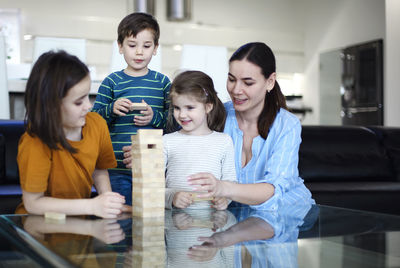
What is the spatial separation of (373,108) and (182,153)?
18.8 ft

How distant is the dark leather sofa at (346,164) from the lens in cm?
261

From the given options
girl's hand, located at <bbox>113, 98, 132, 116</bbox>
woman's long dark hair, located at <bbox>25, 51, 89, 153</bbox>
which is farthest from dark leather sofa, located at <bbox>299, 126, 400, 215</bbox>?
woman's long dark hair, located at <bbox>25, 51, 89, 153</bbox>

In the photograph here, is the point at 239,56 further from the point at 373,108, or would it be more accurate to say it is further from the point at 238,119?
the point at 373,108

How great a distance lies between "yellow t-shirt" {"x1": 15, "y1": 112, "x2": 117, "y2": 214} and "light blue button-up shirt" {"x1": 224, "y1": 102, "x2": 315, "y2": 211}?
44 centimetres

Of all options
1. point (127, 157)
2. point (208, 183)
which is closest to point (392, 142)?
point (127, 157)

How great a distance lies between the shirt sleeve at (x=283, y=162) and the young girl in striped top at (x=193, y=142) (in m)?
0.12

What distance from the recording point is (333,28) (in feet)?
25.9

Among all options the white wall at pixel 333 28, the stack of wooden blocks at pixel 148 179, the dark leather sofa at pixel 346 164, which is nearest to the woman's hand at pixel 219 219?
the stack of wooden blocks at pixel 148 179

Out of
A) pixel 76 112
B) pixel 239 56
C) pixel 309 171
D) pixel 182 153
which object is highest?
pixel 239 56

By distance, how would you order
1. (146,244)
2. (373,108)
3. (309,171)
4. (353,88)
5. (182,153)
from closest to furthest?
(146,244) < (182,153) < (309,171) < (373,108) < (353,88)

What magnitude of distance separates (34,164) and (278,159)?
2.44ft

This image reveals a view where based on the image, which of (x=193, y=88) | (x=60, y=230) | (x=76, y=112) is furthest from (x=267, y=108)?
(x=60, y=230)

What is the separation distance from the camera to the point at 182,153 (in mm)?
1569

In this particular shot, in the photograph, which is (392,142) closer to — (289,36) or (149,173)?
(149,173)
